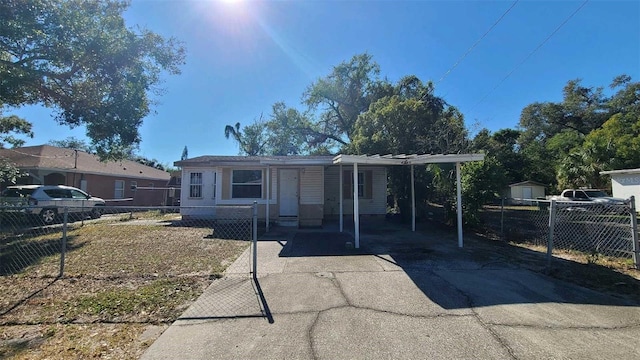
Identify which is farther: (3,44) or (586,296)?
(3,44)

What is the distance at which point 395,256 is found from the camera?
7102 millimetres

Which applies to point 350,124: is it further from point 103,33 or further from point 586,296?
point 586,296

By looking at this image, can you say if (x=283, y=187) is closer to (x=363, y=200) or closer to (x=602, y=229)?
(x=363, y=200)

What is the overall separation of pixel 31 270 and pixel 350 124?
73.5 feet

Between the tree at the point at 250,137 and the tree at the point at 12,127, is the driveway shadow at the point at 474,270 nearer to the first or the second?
the tree at the point at 12,127

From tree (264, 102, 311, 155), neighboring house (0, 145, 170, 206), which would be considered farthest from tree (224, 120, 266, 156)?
neighboring house (0, 145, 170, 206)

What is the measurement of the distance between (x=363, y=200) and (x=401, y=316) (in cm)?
1048

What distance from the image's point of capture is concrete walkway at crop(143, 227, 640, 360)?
308 cm

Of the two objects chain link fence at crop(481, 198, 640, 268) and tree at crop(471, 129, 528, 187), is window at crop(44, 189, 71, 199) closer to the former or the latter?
chain link fence at crop(481, 198, 640, 268)

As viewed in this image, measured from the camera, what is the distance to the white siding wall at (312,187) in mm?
12227

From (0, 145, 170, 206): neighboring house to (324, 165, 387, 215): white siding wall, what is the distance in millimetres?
10483

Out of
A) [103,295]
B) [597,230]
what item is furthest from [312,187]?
[597,230]

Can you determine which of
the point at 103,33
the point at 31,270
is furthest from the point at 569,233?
the point at 103,33

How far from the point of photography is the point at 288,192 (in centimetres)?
1283
